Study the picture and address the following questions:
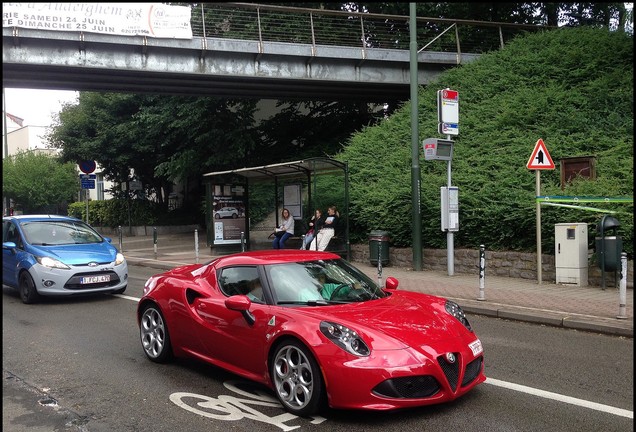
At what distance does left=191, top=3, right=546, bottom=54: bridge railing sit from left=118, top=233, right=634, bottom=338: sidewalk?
468 inches

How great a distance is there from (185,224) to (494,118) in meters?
20.6

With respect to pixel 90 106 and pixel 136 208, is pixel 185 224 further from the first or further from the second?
pixel 90 106

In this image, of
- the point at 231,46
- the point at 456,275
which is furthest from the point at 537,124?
the point at 231,46

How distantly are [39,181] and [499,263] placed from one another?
39567mm

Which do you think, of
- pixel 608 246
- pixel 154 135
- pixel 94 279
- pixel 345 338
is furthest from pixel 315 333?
pixel 154 135

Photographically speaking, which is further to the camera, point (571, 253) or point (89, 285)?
point (571, 253)

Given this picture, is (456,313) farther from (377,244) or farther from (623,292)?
(377,244)

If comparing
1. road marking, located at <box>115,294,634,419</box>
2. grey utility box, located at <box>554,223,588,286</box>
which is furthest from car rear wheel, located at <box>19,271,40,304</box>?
grey utility box, located at <box>554,223,588,286</box>

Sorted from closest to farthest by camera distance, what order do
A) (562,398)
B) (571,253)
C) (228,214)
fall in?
(562,398) → (571,253) → (228,214)

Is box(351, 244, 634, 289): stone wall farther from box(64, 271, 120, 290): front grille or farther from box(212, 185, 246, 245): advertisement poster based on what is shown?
box(64, 271, 120, 290): front grille

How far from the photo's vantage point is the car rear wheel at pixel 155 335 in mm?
6223

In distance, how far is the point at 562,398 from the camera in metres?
5.01

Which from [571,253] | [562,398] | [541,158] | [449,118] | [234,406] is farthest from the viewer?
[449,118]

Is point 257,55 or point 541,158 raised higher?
point 257,55
